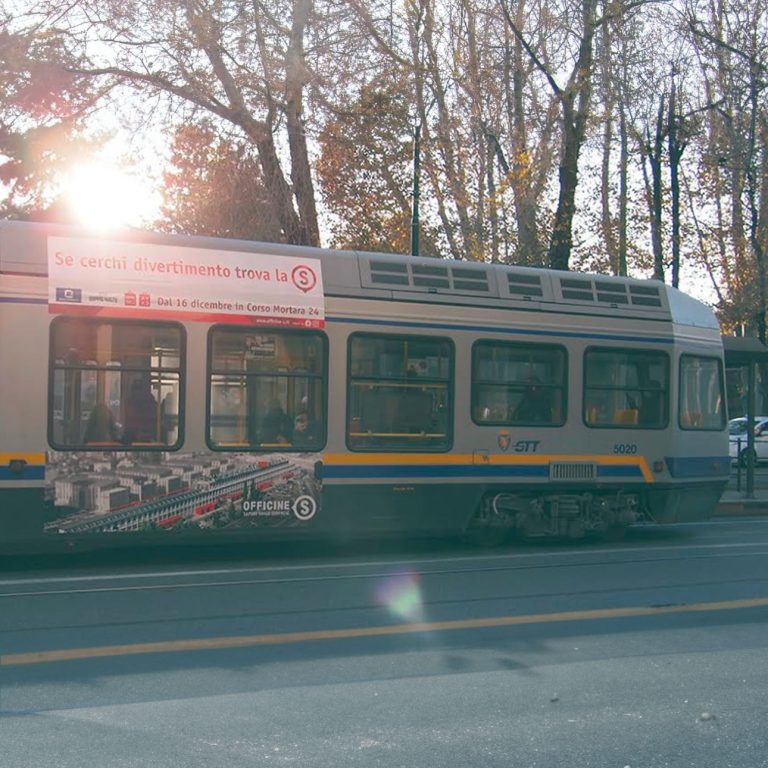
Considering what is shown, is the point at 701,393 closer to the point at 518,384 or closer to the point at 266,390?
the point at 518,384

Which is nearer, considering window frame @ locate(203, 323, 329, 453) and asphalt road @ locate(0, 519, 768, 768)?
asphalt road @ locate(0, 519, 768, 768)

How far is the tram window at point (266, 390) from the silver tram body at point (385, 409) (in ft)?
0.07

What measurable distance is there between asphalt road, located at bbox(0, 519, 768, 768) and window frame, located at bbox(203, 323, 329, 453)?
1.16 metres

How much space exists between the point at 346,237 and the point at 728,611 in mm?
16410

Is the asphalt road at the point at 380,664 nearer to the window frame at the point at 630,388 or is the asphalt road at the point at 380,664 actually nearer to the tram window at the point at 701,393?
the window frame at the point at 630,388

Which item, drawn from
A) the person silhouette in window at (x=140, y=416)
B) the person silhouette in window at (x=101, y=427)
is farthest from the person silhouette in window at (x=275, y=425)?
the person silhouette in window at (x=101, y=427)

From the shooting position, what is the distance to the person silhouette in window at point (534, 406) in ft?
41.6

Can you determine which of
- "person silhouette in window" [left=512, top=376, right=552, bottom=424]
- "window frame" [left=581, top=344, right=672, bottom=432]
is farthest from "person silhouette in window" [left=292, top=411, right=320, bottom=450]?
"window frame" [left=581, top=344, right=672, bottom=432]

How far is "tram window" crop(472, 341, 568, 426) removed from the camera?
12367mm

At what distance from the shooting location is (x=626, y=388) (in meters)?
13.4

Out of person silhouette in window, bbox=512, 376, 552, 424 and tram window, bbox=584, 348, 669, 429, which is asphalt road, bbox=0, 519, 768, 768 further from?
tram window, bbox=584, 348, 669, 429

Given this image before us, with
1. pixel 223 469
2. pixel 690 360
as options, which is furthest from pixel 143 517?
pixel 690 360

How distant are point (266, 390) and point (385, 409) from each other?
1318 millimetres

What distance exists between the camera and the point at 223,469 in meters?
11.0
